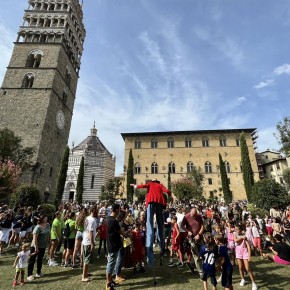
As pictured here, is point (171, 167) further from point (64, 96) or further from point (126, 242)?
point (126, 242)

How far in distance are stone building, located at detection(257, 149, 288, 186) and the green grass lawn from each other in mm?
46610

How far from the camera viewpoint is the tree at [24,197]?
1778 centimetres

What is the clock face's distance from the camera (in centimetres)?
3456

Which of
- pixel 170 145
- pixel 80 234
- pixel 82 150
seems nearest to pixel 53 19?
pixel 82 150

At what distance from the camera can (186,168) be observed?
45406 mm

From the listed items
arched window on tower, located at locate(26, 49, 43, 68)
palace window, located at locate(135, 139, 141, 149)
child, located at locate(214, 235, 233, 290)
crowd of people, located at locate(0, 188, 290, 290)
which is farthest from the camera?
palace window, located at locate(135, 139, 141, 149)

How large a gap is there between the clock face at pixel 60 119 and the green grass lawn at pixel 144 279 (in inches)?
1171

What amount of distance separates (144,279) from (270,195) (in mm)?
16397

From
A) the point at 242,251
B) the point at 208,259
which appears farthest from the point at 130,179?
the point at 208,259

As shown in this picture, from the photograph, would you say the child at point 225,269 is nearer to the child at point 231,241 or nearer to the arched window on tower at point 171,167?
the child at point 231,241

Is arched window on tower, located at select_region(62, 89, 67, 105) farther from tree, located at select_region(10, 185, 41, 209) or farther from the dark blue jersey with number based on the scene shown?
the dark blue jersey with number

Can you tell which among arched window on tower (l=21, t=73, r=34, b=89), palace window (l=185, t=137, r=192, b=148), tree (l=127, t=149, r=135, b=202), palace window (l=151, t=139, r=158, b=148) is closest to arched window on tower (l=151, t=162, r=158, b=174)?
palace window (l=151, t=139, r=158, b=148)

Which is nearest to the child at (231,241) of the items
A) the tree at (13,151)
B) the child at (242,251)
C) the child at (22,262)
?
the child at (242,251)

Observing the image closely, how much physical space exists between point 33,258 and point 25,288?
1.03 metres
